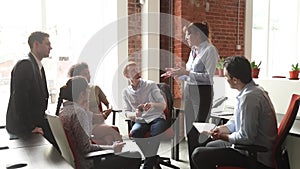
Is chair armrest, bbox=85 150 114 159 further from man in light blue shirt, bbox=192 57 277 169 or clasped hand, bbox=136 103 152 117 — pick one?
clasped hand, bbox=136 103 152 117

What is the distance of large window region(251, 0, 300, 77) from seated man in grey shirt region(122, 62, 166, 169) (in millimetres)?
3836

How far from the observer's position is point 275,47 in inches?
279

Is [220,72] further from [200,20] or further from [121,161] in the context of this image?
[121,161]

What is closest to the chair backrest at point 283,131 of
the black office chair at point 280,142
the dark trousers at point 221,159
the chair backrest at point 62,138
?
the black office chair at point 280,142

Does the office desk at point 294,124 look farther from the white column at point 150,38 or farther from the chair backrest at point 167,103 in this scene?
the white column at point 150,38

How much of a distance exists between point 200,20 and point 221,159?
3292 millimetres

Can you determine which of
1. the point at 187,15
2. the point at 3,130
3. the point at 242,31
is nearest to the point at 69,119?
the point at 3,130

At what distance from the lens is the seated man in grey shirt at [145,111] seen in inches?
129

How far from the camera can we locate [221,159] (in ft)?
7.23

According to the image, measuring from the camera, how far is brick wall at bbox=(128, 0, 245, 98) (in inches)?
187

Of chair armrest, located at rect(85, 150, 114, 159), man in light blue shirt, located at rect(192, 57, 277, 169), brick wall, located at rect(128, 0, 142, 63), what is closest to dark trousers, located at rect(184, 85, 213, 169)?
man in light blue shirt, located at rect(192, 57, 277, 169)

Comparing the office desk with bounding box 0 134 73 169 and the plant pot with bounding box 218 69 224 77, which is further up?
the plant pot with bounding box 218 69 224 77

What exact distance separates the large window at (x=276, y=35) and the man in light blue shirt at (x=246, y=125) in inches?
179

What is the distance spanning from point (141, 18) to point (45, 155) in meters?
3.30
